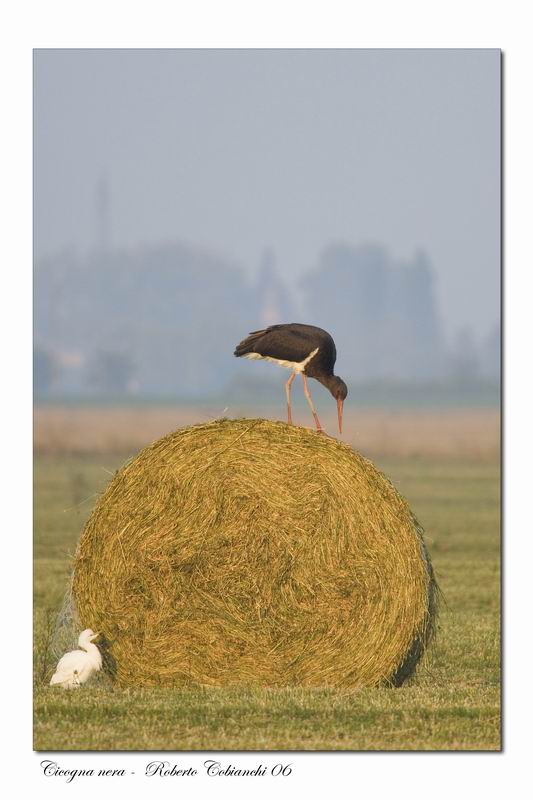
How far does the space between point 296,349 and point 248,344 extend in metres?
0.44

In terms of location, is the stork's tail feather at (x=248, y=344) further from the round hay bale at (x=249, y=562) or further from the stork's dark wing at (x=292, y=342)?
the round hay bale at (x=249, y=562)

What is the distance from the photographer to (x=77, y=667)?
10711 millimetres

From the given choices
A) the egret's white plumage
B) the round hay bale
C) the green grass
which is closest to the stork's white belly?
the round hay bale

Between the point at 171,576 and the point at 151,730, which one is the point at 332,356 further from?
the point at 151,730

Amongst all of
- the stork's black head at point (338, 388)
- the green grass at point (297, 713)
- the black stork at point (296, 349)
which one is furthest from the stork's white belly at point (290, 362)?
the green grass at point (297, 713)

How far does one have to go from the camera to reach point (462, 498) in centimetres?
3384

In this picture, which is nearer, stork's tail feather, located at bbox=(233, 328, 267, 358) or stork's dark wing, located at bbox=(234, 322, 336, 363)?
stork's dark wing, located at bbox=(234, 322, 336, 363)

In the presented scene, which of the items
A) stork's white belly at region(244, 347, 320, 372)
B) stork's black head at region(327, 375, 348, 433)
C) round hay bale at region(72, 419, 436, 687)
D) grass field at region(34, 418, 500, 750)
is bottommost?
grass field at region(34, 418, 500, 750)

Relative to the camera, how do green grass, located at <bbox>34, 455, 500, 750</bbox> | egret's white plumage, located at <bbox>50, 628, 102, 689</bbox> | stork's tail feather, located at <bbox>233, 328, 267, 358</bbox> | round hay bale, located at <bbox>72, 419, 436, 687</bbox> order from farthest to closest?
stork's tail feather, located at <bbox>233, 328, 267, 358</bbox>, round hay bale, located at <bbox>72, 419, 436, 687</bbox>, egret's white plumage, located at <bbox>50, 628, 102, 689</bbox>, green grass, located at <bbox>34, 455, 500, 750</bbox>

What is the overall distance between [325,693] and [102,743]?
6.71ft

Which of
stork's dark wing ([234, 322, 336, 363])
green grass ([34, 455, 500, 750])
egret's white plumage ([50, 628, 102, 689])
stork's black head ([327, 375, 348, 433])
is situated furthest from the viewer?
stork's black head ([327, 375, 348, 433])

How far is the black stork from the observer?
458 inches

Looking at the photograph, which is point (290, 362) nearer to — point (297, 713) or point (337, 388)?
point (337, 388)

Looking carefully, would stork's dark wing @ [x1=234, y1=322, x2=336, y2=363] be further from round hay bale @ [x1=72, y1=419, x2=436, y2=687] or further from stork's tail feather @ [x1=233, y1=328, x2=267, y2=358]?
round hay bale @ [x1=72, y1=419, x2=436, y2=687]
